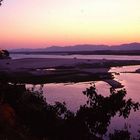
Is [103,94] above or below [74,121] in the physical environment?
below

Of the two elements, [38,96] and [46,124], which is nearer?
[46,124]

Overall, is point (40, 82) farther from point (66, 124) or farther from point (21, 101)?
point (66, 124)

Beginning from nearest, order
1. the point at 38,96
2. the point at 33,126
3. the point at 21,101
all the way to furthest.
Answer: the point at 33,126 < the point at 21,101 < the point at 38,96

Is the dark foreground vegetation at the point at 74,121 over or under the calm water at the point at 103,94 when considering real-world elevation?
over

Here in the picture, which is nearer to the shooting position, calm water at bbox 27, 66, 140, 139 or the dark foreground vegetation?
the dark foreground vegetation

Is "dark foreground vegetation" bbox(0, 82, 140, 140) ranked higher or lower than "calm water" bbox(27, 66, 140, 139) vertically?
higher

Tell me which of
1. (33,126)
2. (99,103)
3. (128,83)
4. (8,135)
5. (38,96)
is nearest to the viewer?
(8,135)

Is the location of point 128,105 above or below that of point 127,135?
above

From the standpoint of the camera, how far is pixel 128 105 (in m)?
15.9

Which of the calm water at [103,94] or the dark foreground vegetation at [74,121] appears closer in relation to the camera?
the dark foreground vegetation at [74,121]

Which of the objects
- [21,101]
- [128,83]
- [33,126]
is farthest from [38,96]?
[128,83]

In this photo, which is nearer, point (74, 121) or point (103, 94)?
point (74, 121)

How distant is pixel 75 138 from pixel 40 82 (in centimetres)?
4596

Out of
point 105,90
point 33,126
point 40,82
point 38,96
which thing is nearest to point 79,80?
point 40,82
